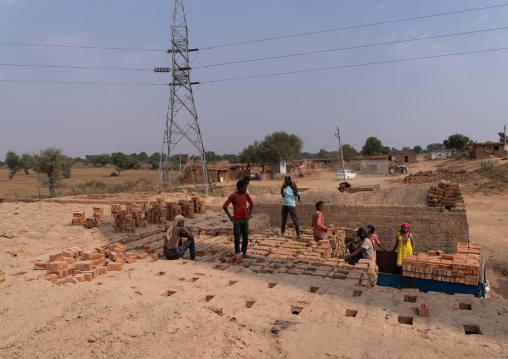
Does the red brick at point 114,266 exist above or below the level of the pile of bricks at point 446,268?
above

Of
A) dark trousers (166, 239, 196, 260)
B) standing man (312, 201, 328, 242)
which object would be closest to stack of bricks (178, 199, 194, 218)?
dark trousers (166, 239, 196, 260)

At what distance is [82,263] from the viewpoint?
18.1ft

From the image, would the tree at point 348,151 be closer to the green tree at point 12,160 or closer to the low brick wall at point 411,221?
the green tree at point 12,160

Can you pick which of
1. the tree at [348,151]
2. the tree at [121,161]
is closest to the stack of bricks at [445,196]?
the tree at [121,161]

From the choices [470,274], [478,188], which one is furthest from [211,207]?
[478,188]

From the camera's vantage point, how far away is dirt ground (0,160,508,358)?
3014mm

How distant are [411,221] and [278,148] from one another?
30414 mm

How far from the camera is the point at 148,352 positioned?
296cm

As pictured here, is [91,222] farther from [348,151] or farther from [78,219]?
[348,151]

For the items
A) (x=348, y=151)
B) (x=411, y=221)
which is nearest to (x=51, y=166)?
(x=411, y=221)

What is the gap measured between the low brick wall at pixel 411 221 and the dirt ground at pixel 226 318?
4856mm

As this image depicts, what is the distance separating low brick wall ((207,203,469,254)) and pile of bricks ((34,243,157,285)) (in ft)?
17.9

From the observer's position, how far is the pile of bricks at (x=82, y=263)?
5.14 m

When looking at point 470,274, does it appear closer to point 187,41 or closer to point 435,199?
point 435,199
